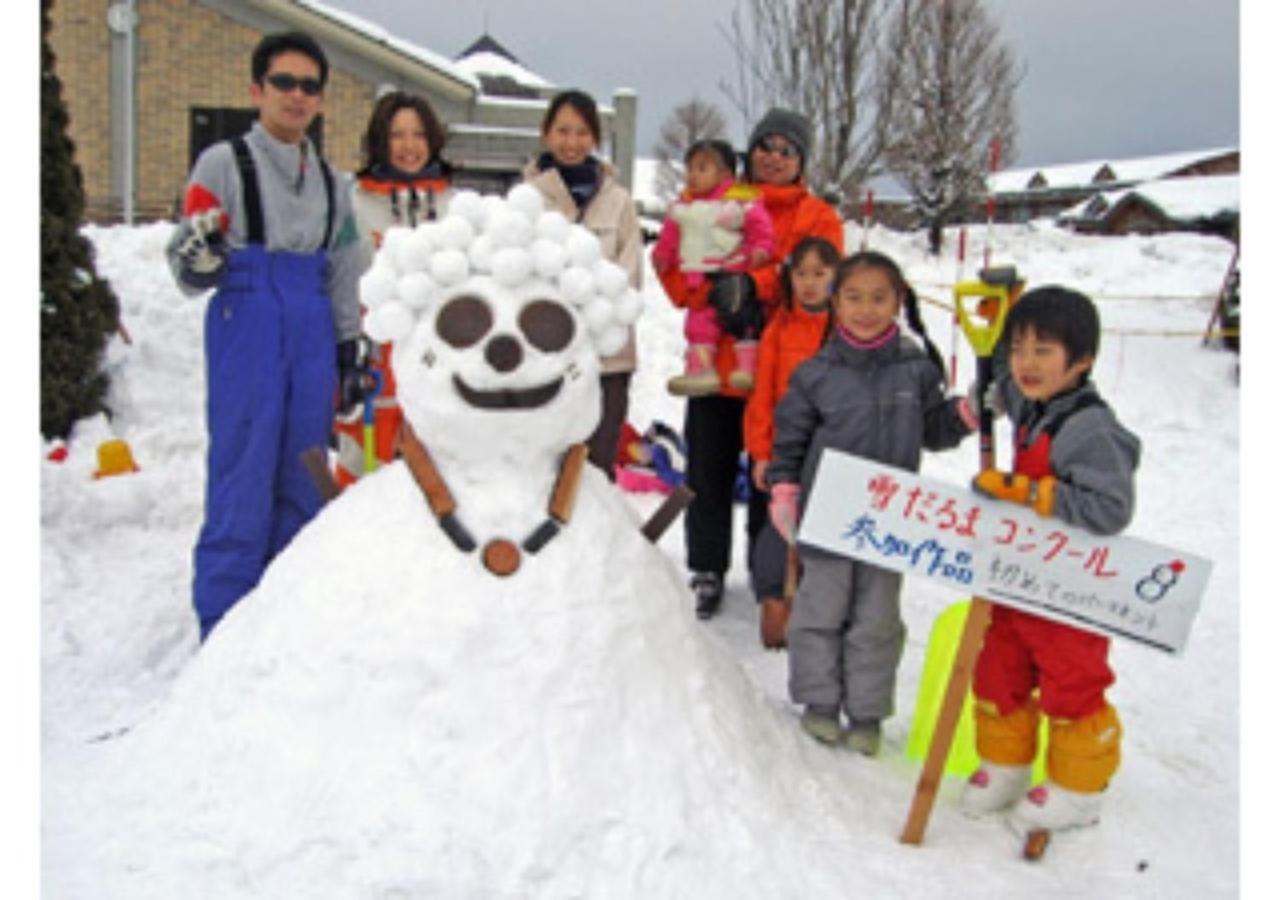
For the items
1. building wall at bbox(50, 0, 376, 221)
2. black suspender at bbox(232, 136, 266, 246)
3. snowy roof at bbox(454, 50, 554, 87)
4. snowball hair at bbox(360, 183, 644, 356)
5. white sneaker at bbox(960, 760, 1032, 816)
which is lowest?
white sneaker at bbox(960, 760, 1032, 816)

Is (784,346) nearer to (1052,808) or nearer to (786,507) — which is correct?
(786,507)

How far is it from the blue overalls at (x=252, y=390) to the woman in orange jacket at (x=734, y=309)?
5.15 ft

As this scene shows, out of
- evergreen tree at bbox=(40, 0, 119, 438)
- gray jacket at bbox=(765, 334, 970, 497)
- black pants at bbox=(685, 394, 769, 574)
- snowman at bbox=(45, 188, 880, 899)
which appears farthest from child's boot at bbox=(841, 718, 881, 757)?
evergreen tree at bbox=(40, 0, 119, 438)

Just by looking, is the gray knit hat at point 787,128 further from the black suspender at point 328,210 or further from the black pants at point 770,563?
the black suspender at point 328,210

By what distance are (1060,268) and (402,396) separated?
13.1 meters

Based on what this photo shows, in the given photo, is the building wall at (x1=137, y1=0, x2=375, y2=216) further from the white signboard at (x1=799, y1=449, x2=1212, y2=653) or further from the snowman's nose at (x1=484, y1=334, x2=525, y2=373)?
the white signboard at (x1=799, y1=449, x2=1212, y2=653)

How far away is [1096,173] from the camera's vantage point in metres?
39.6

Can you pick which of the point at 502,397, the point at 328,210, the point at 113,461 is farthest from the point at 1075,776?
the point at 113,461

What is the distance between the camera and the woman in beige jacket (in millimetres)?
3777

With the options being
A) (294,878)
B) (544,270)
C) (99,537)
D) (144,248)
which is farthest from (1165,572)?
(144,248)

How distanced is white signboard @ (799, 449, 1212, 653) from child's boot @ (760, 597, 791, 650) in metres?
1.19

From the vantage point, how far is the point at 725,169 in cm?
423

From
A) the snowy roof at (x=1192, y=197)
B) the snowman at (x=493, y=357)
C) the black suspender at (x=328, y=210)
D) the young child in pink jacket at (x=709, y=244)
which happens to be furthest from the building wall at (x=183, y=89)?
the snowy roof at (x=1192, y=197)

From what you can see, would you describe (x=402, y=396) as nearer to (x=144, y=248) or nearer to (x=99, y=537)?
(x=99, y=537)
